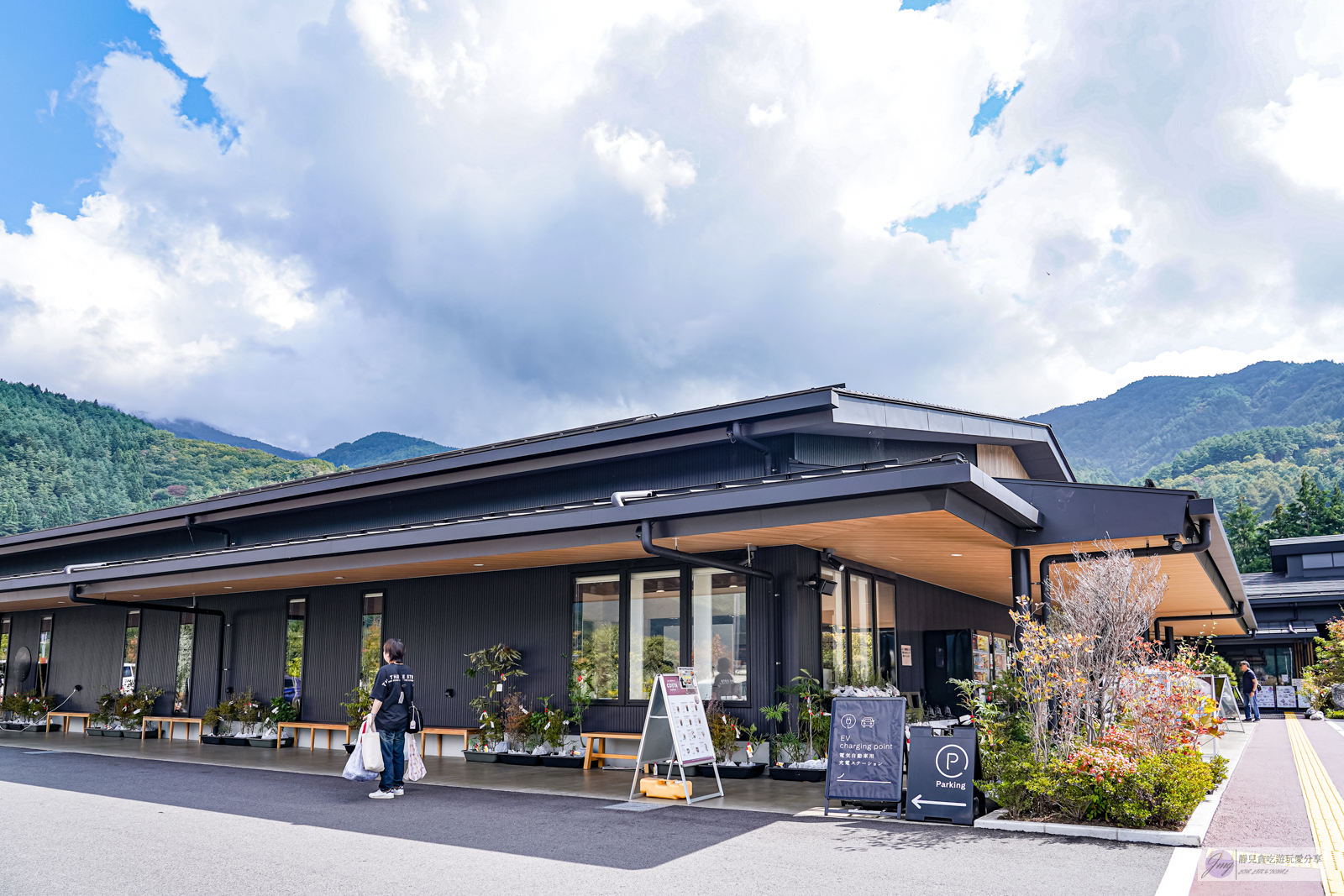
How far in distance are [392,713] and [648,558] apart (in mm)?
3978

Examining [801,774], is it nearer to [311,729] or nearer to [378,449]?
[311,729]

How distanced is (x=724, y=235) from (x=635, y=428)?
3407 cm

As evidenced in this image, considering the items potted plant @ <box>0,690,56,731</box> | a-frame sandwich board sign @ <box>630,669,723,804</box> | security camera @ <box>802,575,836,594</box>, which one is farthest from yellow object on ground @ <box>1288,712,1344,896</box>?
potted plant @ <box>0,690,56,731</box>

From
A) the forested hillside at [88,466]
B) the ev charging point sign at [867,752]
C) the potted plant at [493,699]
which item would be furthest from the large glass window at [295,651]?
the forested hillside at [88,466]

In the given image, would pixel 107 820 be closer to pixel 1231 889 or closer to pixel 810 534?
pixel 810 534

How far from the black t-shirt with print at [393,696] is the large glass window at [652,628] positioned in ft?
11.2

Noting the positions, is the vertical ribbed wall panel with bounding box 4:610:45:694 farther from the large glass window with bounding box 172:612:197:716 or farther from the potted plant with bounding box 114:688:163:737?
the large glass window with bounding box 172:612:197:716

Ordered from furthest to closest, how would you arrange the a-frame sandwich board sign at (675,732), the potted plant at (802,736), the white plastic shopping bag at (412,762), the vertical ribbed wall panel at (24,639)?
the vertical ribbed wall panel at (24,639), the potted plant at (802,736), the white plastic shopping bag at (412,762), the a-frame sandwich board sign at (675,732)

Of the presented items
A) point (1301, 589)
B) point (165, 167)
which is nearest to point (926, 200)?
point (1301, 589)

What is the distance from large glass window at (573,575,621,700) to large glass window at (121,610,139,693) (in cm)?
1194

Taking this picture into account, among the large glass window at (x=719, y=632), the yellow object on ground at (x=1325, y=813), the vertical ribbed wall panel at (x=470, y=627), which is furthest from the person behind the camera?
the vertical ribbed wall panel at (x=470, y=627)

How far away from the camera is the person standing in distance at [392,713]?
31.5ft

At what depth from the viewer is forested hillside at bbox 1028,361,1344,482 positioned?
11325 cm

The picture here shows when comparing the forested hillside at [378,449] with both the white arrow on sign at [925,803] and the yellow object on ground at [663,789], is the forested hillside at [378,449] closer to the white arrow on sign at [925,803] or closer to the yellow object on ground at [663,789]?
the yellow object on ground at [663,789]
